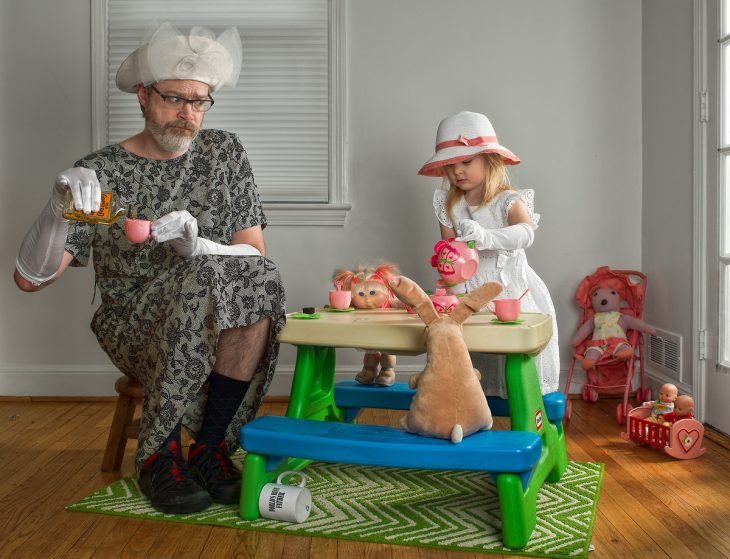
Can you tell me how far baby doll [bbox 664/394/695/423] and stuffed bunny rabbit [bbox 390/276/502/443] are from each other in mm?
881

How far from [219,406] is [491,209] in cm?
105

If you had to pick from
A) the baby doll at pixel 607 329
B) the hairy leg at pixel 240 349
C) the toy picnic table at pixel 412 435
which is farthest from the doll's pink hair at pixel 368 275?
the baby doll at pixel 607 329

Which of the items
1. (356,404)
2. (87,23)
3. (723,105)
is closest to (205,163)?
(356,404)

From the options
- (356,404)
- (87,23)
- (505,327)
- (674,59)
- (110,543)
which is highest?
(87,23)

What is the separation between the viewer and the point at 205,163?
2068 millimetres

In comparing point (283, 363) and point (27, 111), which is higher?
point (27, 111)

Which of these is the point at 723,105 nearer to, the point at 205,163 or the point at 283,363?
the point at 205,163

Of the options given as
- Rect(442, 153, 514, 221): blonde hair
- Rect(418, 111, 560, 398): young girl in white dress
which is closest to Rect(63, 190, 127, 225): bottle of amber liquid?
Rect(418, 111, 560, 398): young girl in white dress

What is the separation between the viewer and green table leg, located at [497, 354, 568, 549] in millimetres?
1442

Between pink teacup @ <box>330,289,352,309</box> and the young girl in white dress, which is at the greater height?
the young girl in white dress

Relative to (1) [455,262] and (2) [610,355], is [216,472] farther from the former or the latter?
(2) [610,355]

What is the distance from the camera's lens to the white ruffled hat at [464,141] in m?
2.32

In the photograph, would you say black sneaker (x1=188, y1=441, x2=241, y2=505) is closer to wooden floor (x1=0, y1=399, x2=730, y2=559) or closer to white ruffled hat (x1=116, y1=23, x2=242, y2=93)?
wooden floor (x1=0, y1=399, x2=730, y2=559)

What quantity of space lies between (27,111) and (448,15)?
5.28 ft
